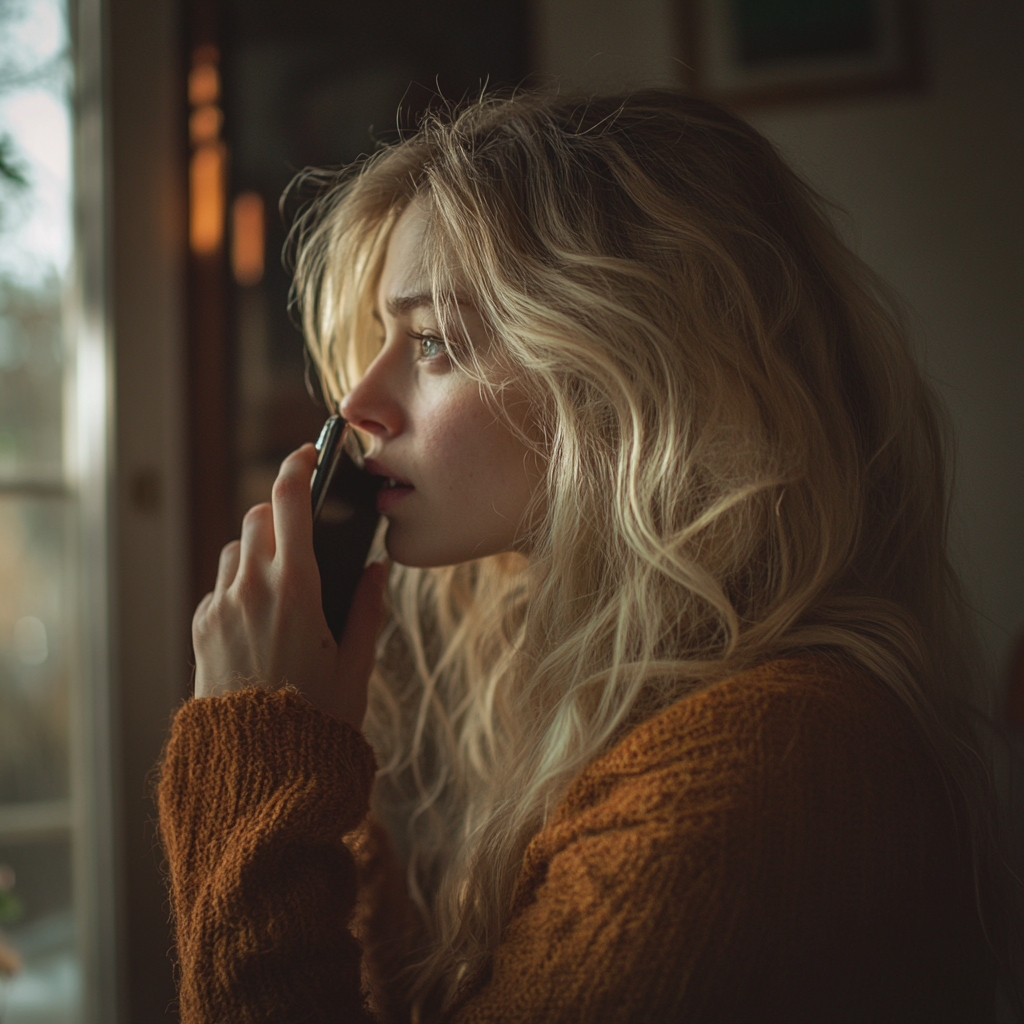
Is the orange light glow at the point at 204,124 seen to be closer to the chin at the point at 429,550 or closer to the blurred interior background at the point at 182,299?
the blurred interior background at the point at 182,299

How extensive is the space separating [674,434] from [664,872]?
1.20ft

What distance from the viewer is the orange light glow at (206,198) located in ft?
4.75

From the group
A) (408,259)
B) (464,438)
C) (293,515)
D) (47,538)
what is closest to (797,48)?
(408,259)

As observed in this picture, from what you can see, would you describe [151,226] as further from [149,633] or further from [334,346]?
[149,633]

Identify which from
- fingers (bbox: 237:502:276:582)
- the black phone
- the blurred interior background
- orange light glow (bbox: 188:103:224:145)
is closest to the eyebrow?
the black phone

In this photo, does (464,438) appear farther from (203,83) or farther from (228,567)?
(203,83)

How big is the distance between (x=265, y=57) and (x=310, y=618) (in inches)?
47.5

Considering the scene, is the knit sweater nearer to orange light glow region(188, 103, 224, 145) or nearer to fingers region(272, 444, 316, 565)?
fingers region(272, 444, 316, 565)

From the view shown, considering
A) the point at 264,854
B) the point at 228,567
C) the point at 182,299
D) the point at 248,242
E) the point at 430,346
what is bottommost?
the point at 264,854

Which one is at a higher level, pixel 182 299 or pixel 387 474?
pixel 182 299

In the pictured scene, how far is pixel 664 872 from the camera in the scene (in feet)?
1.73

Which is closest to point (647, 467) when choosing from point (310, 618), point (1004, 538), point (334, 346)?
point (310, 618)

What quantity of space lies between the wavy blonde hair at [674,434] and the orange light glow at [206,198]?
75 centimetres

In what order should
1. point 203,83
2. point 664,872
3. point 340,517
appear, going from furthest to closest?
1. point 203,83
2. point 340,517
3. point 664,872
